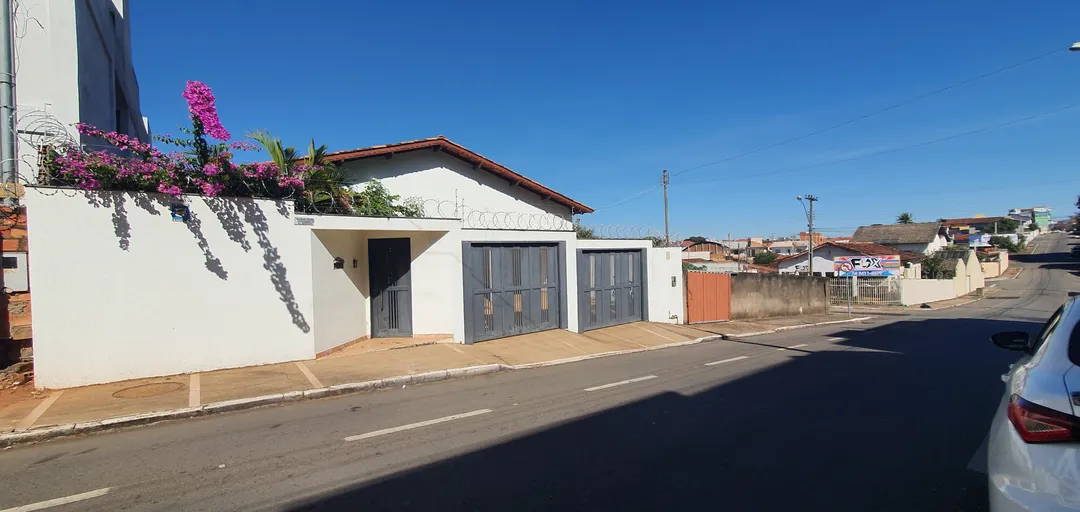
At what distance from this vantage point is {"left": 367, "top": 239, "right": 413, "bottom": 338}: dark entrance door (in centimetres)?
1139

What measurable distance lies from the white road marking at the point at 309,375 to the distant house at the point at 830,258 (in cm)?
3955

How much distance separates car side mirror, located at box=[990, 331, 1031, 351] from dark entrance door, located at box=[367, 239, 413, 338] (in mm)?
9944

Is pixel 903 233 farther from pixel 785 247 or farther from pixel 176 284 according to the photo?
pixel 176 284

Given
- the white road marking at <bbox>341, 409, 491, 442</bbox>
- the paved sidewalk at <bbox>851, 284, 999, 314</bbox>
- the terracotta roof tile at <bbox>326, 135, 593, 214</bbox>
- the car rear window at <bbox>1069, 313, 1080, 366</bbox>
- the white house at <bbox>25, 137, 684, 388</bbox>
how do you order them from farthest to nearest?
the paved sidewalk at <bbox>851, 284, 999, 314</bbox> → the terracotta roof tile at <bbox>326, 135, 593, 214</bbox> → the white house at <bbox>25, 137, 684, 388</bbox> → the white road marking at <bbox>341, 409, 491, 442</bbox> → the car rear window at <bbox>1069, 313, 1080, 366</bbox>

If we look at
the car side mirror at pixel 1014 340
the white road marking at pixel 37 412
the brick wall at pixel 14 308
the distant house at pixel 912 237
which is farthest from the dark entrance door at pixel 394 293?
the distant house at pixel 912 237

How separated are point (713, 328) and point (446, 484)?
526 inches

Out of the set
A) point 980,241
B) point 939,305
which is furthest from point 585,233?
point 980,241

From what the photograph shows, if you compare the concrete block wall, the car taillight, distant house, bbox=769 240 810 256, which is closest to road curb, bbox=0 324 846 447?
the car taillight

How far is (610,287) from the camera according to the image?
14.4m

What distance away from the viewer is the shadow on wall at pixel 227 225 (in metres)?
7.49

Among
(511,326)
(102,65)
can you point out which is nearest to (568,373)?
(511,326)

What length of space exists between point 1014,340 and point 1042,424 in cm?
248

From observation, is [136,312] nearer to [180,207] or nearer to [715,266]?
[180,207]

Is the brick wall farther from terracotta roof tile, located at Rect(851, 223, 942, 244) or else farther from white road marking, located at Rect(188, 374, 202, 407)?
terracotta roof tile, located at Rect(851, 223, 942, 244)
